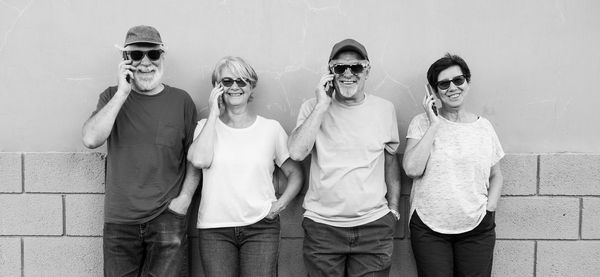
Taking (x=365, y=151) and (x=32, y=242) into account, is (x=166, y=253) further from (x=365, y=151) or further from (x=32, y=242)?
(x=365, y=151)

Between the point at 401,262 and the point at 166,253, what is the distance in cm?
159

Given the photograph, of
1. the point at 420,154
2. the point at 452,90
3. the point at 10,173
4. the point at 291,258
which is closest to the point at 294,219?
the point at 291,258

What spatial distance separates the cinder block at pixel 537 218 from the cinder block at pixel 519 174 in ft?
0.18

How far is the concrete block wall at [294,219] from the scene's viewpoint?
11.9 feet

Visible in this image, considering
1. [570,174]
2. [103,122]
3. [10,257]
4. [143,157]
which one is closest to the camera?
[103,122]

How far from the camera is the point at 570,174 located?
362 cm

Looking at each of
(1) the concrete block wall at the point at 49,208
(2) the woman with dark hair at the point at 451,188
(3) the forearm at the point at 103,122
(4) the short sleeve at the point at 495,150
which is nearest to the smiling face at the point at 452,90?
(2) the woman with dark hair at the point at 451,188

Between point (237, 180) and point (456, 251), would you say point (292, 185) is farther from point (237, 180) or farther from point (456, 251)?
point (456, 251)

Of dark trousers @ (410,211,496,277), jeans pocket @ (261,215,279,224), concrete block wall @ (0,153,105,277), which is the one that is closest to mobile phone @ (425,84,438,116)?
dark trousers @ (410,211,496,277)

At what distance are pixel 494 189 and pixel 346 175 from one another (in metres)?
0.95

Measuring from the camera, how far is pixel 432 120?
3213 mm

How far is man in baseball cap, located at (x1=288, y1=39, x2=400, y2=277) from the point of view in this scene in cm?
316

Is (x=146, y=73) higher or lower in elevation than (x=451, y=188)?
higher

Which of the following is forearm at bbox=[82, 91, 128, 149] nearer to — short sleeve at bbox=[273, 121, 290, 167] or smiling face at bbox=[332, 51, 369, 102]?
short sleeve at bbox=[273, 121, 290, 167]
